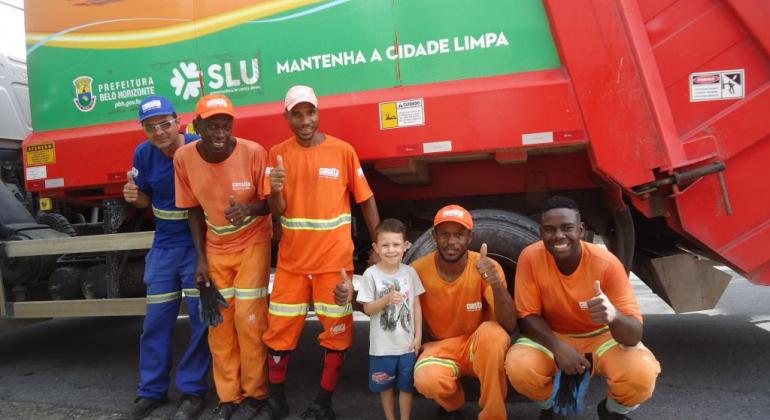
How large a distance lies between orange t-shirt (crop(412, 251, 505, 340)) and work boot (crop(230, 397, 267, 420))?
944 mm

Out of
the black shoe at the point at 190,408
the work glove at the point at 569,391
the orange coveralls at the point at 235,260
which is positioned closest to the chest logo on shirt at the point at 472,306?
the work glove at the point at 569,391

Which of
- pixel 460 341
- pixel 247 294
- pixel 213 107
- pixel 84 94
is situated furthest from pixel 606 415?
pixel 84 94

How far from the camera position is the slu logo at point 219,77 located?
9.53ft

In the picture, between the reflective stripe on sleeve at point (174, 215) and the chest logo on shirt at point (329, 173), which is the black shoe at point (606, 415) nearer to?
the chest logo on shirt at point (329, 173)

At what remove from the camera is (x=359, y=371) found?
3.45 meters

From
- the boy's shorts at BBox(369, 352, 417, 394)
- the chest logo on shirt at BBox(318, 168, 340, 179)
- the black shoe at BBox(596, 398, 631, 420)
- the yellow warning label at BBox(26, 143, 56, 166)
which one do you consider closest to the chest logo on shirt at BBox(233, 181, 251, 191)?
the chest logo on shirt at BBox(318, 168, 340, 179)

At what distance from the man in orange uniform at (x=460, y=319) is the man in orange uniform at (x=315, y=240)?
15.8 inches

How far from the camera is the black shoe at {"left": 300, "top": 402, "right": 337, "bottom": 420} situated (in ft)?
8.61

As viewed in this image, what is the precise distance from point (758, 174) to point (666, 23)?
81 cm

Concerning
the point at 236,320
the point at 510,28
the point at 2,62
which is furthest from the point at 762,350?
the point at 2,62

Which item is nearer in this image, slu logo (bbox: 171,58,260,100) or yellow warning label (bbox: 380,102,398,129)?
yellow warning label (bbox: 380,102,398,129)

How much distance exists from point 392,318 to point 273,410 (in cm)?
81

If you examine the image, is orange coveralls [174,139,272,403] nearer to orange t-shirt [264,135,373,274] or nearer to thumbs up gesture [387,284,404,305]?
orange t-shirt [264,135,373,274]

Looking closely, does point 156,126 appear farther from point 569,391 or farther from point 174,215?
point 569,391
